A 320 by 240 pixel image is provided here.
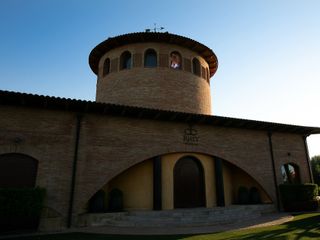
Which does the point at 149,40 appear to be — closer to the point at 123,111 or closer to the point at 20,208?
the point at 123,111

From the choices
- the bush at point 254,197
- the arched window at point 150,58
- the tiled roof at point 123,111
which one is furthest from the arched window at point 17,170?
the bush at point 254,197

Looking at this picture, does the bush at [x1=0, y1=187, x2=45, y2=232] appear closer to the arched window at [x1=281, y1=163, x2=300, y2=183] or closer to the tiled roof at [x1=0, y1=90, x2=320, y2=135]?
the tiled roof at [x1=0, y1=90, x2=320, y2=135]

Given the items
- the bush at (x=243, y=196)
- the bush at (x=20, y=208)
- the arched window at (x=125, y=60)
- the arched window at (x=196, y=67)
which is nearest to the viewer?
the bush at (x=20, y=208)

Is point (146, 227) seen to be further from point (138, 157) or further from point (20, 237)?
point (20, 237)

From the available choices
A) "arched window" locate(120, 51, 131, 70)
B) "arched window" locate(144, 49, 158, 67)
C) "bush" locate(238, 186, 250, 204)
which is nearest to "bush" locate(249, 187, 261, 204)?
"bush" locate(238, 186, 250, 204)

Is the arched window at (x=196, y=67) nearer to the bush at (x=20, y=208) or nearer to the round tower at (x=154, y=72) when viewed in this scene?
the round tower at (x=154, y=72)

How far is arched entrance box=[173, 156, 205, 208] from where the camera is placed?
12.5m

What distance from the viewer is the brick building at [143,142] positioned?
9.71 metres

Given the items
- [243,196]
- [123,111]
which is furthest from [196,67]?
[243,196]

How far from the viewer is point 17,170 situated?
9461 millimetres

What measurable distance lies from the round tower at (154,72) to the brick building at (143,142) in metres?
0.07

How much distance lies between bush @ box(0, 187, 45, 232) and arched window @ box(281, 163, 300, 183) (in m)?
13.7

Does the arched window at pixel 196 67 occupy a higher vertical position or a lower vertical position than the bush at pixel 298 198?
higher

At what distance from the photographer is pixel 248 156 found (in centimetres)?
1399
